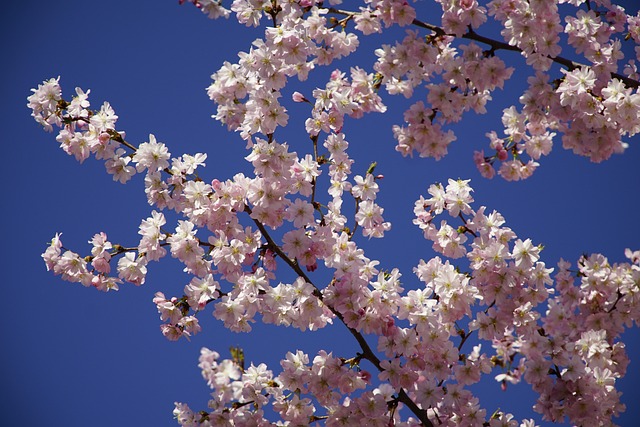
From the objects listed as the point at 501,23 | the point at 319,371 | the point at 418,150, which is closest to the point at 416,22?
the point at 501,23

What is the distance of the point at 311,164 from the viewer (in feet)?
15.5

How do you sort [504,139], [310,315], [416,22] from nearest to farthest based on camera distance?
1. [310,315]
2. [416,22]
3. [504,139]

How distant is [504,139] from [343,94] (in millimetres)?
1897

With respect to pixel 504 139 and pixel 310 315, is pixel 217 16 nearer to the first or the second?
pixel 310 315

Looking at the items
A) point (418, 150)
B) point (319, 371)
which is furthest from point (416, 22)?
point (319, 371)

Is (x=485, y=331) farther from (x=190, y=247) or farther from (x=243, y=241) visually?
(x=190, y=247)

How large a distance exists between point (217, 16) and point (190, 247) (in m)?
1.88

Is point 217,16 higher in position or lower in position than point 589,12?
lower

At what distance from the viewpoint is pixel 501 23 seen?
5027 millimetres

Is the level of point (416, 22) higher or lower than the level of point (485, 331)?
higher

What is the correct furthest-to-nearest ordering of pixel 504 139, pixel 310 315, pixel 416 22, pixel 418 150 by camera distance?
pixel 504 139 < pixel 418 150 < pixel 416 22 < pixel 310 315

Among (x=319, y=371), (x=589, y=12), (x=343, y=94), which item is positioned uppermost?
(x=589, y=12)

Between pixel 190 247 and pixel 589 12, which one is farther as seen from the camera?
pixel 589 12

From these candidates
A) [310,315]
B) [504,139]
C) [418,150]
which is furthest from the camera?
[504,139]
